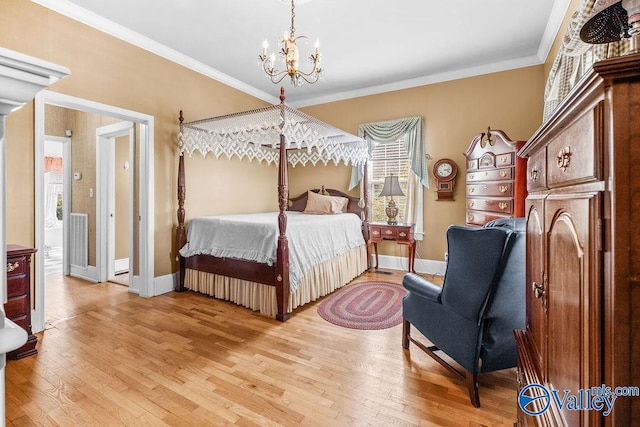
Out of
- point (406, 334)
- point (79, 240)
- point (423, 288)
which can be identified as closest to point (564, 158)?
point (423, 288)

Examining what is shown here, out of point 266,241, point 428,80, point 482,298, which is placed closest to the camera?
point 482,298

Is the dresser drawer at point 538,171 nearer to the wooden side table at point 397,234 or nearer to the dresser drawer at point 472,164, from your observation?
the dresser drawer at point 472,164

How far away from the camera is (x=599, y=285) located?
56 centimetres

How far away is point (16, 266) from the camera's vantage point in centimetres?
223

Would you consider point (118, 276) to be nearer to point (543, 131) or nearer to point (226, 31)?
point (226, 31)

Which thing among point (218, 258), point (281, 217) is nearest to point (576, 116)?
point (281, 217)

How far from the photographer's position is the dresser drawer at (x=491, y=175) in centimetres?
329

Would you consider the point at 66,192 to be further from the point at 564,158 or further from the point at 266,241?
the point at 564,158

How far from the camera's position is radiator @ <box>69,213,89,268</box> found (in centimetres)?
430

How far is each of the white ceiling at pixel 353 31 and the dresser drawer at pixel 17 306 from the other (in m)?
2.58

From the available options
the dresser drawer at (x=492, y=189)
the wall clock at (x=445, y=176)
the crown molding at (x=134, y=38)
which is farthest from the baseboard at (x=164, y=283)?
the dresser drawer at (x=492, y=189)

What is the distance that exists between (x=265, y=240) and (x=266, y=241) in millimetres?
18

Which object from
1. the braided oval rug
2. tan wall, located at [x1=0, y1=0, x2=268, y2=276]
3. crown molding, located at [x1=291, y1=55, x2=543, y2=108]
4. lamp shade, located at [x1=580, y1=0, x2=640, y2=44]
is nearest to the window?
crown molding, located at [x1=291, y1=55, x2=543, y2=108]

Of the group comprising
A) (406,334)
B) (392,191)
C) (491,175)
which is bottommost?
(406,334)
